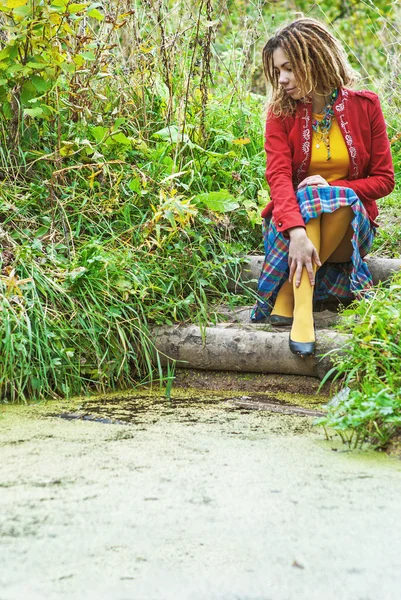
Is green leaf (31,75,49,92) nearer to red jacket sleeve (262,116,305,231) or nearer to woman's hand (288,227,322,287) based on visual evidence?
red jacket sleeve (262,116,305,231)

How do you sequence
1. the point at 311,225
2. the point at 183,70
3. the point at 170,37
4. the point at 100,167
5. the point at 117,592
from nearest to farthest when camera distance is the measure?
1. the point at 117,592
2. the point at 311,225
3. the point at 100,167
4. the point at 170,37
5. the point at 183,70

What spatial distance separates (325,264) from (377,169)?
0.42 metres

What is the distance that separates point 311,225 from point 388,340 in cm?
73

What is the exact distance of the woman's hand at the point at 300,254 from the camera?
107 inches

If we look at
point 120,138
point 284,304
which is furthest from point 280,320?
point 120,138

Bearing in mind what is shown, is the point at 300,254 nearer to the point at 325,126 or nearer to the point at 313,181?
the point at 313,181

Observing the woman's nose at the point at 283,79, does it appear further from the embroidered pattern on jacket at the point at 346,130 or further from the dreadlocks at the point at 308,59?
the embroidered pattern on jacket at the point at 346,130

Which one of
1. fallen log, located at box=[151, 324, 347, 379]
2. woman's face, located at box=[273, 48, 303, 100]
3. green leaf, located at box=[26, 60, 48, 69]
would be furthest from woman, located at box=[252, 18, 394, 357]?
green leaf, located at box=[26, 60, 48, 69]

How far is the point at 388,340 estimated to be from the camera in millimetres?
2191

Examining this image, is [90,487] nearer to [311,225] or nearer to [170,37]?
[311,225]

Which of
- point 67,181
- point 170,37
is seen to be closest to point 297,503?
point 67,181

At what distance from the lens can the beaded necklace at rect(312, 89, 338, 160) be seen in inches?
117

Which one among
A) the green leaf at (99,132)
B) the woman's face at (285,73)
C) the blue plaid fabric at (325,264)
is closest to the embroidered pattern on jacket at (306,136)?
the woman's face at (285,73)

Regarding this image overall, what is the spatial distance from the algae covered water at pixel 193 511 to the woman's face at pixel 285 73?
1261 millimetres
